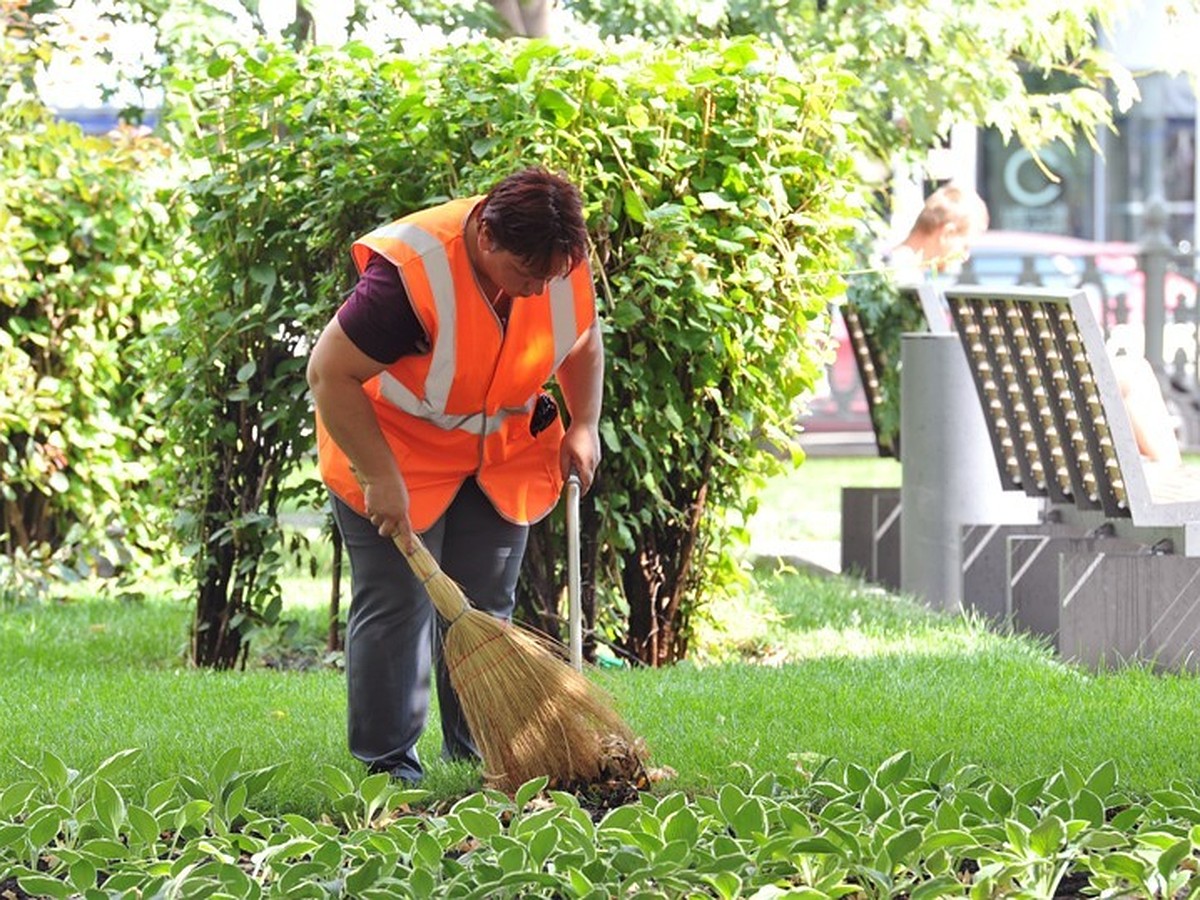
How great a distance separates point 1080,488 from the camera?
737cm

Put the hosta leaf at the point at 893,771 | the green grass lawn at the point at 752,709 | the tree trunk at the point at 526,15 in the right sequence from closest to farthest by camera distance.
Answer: the hosta leaf at the point at 893,771 → the green grass lawn at the point at 752,709 → the tree trunk at the point at 526,15

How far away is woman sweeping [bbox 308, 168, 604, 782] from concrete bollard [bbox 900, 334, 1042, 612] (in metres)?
3.44

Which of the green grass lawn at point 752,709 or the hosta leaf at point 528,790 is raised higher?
the hosta leaf at point 528,790

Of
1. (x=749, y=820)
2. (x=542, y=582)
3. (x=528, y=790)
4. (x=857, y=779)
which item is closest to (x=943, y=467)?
(x=542, y=582)

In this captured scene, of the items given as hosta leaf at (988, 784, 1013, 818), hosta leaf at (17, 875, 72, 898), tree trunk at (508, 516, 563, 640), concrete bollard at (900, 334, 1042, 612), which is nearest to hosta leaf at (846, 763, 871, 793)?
hosta leaf at (988, 784, 1013, 818)

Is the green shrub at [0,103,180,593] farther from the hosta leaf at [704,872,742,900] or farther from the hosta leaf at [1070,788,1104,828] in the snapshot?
the hosta leaf at [704,872,742,900]

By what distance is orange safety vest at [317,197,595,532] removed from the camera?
4.50 m

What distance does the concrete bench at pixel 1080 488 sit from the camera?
6516 mm

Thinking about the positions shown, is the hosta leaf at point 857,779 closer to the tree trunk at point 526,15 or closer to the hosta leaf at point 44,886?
the hosta leaf at point 44,886

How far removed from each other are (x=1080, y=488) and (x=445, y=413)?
336cm

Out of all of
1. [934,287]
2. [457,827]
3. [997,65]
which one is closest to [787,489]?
[997,65]

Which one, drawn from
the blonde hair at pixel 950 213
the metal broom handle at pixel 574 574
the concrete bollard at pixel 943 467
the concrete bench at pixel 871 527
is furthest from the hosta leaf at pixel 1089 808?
the blonde hair at pixel 950 213

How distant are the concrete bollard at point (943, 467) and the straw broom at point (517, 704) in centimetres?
375

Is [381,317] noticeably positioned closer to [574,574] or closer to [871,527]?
[574,574]
